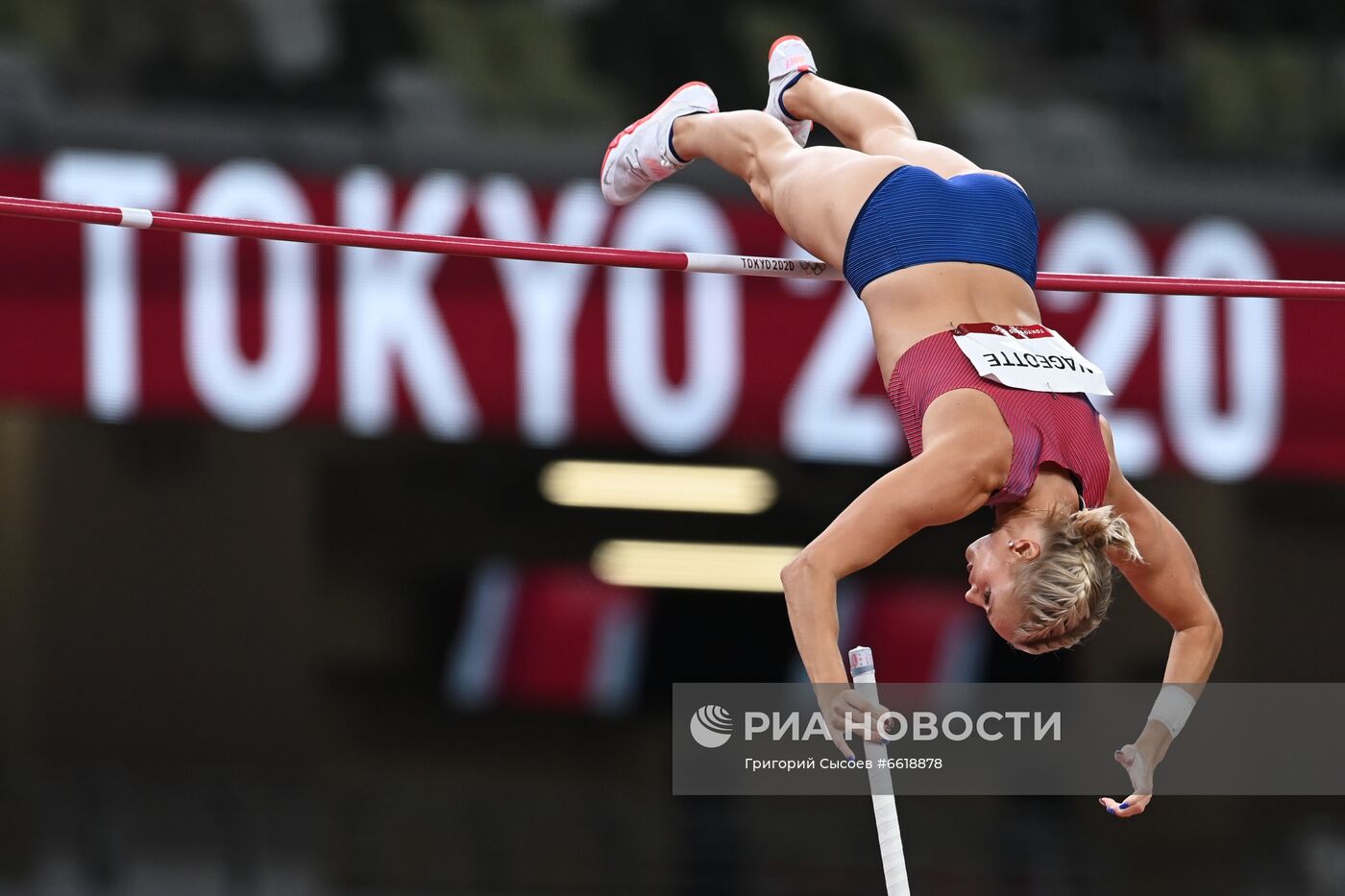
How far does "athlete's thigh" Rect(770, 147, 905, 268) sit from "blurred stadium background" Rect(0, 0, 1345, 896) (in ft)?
11.3

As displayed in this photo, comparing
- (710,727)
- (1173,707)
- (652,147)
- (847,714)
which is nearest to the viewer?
(847,714)

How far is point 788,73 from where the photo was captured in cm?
498

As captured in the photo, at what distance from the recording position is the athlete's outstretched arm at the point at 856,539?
386 centimetres

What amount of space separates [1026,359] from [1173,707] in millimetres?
793

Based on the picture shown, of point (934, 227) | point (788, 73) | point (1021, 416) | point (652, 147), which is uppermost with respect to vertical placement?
point (788, 73)

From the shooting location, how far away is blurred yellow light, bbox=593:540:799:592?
11.5m

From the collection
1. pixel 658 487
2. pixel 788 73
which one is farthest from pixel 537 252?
pixel 658 487

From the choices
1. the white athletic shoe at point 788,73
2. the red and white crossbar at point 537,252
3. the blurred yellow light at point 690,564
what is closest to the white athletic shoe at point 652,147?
the white athletic shoe at point 788,73

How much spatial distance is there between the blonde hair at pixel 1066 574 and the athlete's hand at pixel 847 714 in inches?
14.2

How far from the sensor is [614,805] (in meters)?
10.3

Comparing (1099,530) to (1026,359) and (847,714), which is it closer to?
(1026,359)

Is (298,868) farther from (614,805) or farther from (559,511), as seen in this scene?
(559,511)

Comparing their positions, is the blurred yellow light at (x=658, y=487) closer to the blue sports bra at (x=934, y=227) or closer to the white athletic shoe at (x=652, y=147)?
the white athletic shoe at (x=652, y=147)

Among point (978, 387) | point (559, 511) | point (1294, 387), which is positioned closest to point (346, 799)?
point (559, 511)
